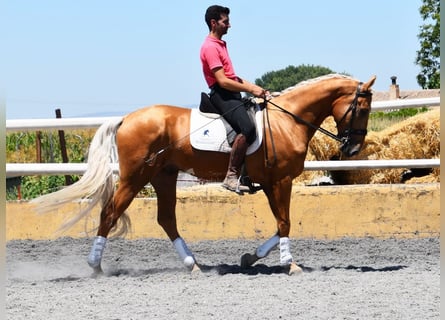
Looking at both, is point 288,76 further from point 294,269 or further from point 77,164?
point 294,269

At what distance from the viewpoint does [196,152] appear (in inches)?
294

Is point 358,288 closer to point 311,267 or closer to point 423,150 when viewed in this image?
point 311,267

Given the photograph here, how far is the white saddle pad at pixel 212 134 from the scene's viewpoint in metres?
7.39

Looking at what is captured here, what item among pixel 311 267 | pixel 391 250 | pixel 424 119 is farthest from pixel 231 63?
pixel 424 119

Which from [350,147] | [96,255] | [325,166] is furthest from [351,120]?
[96,255]

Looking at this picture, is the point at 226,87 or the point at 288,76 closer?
the point at 226,87

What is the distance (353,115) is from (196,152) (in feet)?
4.99

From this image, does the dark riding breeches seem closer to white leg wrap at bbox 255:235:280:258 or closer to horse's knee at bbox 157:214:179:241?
white leg wrap at bbox 255:235:280:258

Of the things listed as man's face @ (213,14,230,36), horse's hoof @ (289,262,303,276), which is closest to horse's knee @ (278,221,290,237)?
horse's hoof @ (289,262,303,276)

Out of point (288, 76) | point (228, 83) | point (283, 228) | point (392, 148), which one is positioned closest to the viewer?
point (228, 83)

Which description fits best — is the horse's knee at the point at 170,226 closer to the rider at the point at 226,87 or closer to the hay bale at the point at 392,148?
the rider at the point at 226,87

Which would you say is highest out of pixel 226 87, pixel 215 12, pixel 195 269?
pixel 215 12

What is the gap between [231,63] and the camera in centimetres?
730

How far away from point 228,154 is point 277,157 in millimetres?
463
